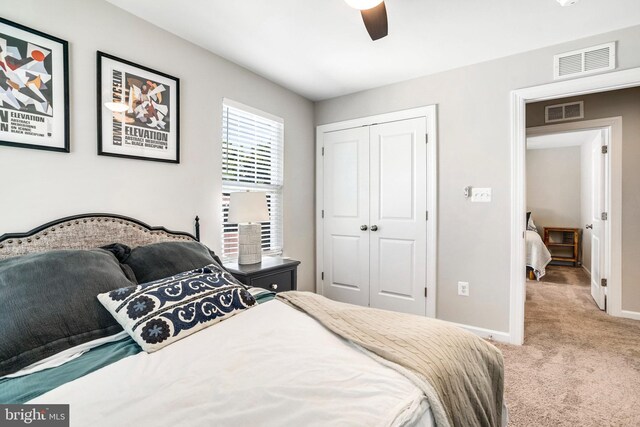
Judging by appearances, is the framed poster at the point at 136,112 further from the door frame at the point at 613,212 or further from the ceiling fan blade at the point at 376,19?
the door frame at the point at 613,212

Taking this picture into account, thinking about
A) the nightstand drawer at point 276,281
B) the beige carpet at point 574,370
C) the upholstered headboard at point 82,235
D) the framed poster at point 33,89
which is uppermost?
the framed poster at point 33,89

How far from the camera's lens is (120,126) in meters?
2.01

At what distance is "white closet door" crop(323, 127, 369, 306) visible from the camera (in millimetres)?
3494

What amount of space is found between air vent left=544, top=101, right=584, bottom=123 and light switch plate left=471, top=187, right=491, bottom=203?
1526 mm

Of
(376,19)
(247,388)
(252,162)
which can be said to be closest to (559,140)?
(252,162)

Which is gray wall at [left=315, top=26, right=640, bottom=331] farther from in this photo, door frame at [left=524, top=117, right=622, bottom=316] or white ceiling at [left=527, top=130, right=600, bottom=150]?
white ceiling at [left=527, top=130, right=600, bottom=150]

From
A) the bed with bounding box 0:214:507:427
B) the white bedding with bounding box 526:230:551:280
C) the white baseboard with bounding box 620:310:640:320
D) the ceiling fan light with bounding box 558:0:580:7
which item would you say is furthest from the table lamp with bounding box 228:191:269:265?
the white bedding with bounding box 526:230:551:280

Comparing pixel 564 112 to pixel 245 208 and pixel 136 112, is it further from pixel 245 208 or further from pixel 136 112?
pixel 136 112

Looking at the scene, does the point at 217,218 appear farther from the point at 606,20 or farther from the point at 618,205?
the point at 618,205

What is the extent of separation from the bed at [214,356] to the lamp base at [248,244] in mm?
978

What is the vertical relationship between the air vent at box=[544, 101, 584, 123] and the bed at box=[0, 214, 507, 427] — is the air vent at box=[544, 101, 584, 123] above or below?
above

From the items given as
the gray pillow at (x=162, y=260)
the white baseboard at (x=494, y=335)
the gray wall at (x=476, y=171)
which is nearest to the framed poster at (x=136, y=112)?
the gray pillow at (x=162, y=260)

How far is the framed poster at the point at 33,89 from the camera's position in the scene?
1.58 meters

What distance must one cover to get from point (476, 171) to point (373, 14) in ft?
6.21
